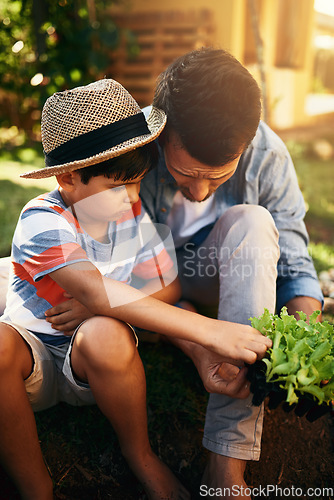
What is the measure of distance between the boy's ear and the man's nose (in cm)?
47

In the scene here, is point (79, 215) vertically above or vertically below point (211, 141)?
below

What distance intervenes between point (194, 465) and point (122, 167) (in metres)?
1.16

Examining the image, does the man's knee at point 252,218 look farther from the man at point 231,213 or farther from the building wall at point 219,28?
the building wall at point 219,28

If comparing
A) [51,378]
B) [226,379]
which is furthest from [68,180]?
[226,379]

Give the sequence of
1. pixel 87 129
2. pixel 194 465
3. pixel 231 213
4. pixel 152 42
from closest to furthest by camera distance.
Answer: pixel 87 129 < pixel 194 465 < pixel 231 213 < pixel 152 42

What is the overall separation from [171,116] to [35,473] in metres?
1.33

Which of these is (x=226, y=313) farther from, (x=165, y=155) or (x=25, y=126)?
(x=25, y=126)

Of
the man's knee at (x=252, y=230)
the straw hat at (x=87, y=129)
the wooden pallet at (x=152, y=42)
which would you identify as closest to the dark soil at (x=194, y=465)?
the man's knee at (x=252, y=230)

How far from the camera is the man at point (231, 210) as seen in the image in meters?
1.51

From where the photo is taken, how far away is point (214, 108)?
158 centimetres

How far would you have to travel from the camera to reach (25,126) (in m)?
7.04

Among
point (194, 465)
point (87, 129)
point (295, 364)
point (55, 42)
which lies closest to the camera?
point (295, 364)

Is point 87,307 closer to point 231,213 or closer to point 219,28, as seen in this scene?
point 231,213

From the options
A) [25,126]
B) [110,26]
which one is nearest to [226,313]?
[110,26]
